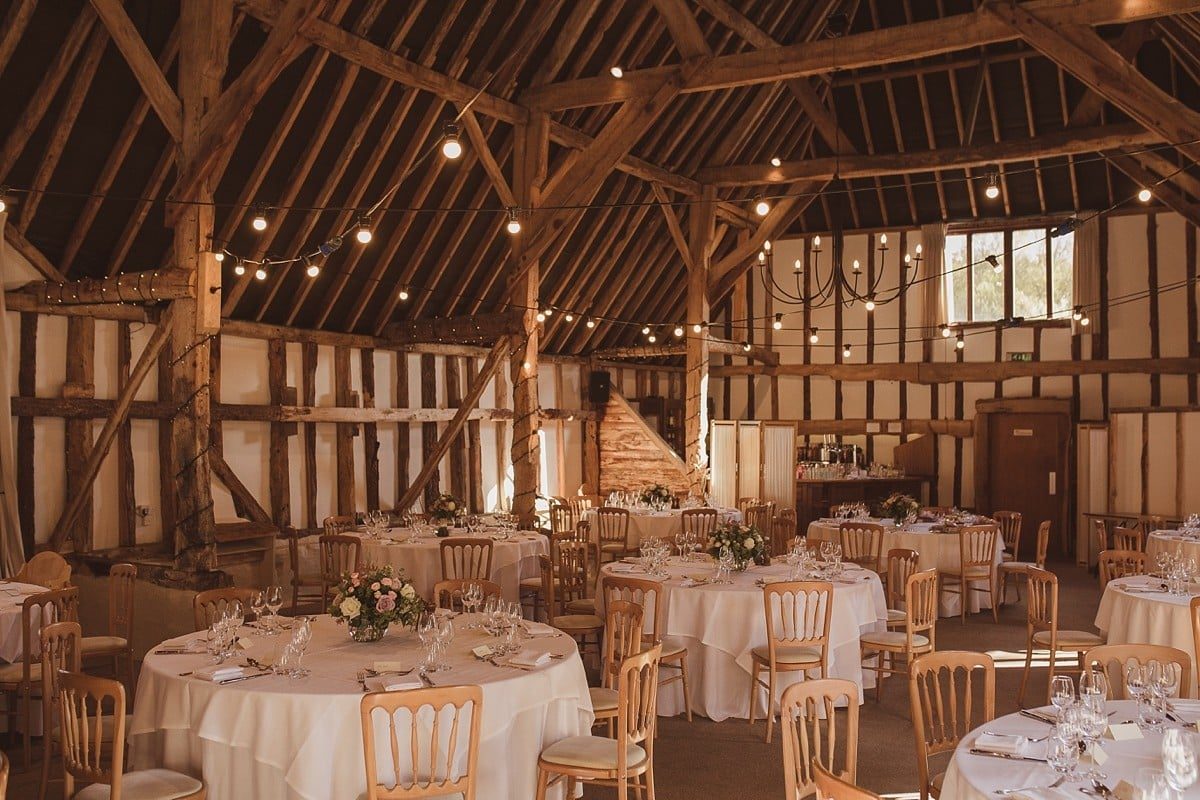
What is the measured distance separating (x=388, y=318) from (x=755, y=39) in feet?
19.2

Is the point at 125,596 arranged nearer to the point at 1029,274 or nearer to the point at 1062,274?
the point at 1029,274

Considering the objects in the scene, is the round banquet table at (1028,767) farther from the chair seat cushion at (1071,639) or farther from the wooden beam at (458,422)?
the wooden beam at (458,422)

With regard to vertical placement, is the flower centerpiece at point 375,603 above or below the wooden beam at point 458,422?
below

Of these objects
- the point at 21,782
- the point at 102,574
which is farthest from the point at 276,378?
the point at 21,782

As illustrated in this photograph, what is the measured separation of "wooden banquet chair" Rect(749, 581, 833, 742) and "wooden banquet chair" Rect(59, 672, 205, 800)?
11.6 ft

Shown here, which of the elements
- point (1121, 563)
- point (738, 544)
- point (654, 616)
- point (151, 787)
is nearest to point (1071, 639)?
point (1121, 563)

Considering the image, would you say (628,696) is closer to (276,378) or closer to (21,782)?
(21,782)

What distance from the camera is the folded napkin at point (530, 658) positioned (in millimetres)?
4816

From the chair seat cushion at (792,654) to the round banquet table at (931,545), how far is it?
399cm

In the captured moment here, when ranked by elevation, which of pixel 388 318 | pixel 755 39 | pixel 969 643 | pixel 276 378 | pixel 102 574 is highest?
pixel 755 39

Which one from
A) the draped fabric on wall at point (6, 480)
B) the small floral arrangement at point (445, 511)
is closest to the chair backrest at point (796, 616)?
the small floral arrangement at point (445, 511)

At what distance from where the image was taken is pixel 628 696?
4621 mm

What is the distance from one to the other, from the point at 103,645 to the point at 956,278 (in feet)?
51.1

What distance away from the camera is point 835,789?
293 centimetres
